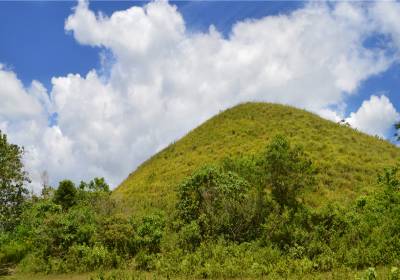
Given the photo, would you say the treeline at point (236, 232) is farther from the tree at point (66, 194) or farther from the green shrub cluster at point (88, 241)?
the tree at point (66, 194)

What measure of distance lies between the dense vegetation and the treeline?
1.8 inches

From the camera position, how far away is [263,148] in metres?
39.3

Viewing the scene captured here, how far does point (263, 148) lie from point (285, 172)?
57.9 ft

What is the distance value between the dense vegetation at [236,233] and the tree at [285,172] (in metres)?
0.05

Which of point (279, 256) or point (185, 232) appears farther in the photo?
point (185, 232)

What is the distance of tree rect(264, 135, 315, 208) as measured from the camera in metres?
21.7

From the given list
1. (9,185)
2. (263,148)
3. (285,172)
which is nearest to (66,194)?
(9,185)

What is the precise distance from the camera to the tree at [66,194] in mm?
28625

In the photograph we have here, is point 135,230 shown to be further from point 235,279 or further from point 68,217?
point 235,279

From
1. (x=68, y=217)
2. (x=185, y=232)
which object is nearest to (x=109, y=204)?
(x=68, y=217)

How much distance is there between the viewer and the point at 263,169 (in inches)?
886

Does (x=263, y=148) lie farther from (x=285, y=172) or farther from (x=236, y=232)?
(x=236, y=232)

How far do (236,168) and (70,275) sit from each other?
35.2ft

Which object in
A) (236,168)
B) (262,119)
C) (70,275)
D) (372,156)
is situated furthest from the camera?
(262,119)
